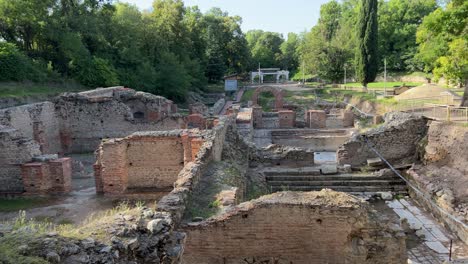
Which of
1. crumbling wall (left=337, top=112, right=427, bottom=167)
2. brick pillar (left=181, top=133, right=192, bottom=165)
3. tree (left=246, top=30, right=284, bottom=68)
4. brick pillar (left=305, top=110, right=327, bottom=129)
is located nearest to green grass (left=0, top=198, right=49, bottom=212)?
brick pillar (left=181, top=133, right=192, bottom=165)

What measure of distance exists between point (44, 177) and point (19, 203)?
0.90m

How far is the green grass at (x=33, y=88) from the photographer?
752 inches

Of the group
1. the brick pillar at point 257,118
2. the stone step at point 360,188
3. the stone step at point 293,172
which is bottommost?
the stone step at point 360,188

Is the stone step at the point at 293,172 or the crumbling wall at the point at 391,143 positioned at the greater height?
the crumbling wall at the point at 391,143

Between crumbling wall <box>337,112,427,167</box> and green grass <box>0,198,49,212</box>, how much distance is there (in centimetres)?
1018

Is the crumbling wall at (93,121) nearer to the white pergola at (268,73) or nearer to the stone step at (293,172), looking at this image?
the stone step at (293,172)

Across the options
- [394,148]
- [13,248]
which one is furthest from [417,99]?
[13,248]

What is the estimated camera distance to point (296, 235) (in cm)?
702

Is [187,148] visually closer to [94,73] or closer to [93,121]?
[93,121]

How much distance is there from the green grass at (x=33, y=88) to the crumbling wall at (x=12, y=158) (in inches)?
310

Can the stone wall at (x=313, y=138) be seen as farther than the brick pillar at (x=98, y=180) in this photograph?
Yes

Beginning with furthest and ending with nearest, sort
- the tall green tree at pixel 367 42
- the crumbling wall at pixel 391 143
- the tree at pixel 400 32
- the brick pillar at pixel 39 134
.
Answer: the tree at pixel 400 32 < the tall green tree at pixel 367 42 < the brick pillar at pixel 39 134 < the crumbling wall at pixel 391 143

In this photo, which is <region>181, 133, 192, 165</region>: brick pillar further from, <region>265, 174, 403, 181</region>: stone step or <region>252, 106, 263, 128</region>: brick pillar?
<region>252, 106, 263, 128</region>: brick pillar

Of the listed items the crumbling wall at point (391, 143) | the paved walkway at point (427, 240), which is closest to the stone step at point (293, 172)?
the crumbling wall at point (391, 143)
